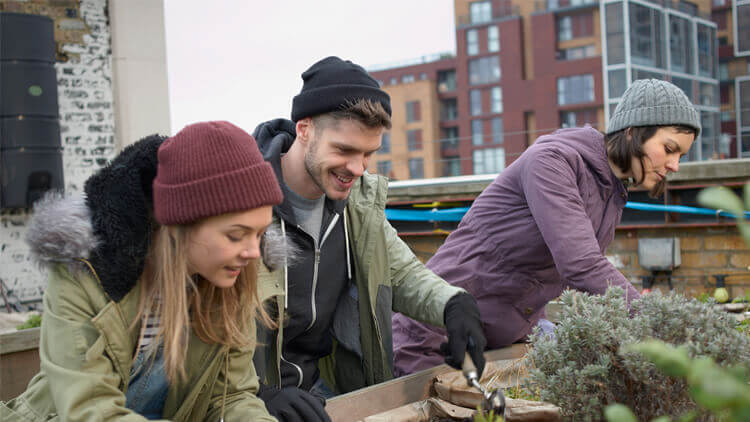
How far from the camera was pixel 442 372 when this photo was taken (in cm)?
205

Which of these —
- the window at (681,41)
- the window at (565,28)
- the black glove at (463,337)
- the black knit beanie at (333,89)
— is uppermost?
the window at (565,28)

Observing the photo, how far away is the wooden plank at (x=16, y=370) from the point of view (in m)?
3.75

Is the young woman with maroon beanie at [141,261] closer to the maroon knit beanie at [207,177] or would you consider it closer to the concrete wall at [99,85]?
the maroon knit beanie at [207,177]

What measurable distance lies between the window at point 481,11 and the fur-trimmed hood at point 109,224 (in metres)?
48.2

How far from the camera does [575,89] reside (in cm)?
4288

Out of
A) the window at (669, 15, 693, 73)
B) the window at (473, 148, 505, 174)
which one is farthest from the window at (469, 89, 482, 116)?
the window at (669, 15, 693, 73)

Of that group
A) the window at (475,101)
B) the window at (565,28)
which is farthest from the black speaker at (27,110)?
the window at (475,101)

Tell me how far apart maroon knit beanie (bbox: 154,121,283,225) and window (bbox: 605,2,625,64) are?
37.6m

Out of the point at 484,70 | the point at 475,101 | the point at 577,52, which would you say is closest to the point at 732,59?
the point at 577,52

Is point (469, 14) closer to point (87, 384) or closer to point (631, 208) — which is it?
point (631, 208)

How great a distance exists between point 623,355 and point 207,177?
92 centimetres

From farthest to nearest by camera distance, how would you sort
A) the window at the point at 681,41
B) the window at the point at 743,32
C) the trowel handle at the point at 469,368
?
the window at the point at 743,32 → the window at the point at 681,41 → the trowel handle at the point at 469,368

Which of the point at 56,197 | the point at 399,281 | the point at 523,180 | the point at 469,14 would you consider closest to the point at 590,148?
the point at 523,180

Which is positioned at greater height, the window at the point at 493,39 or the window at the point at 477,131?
the window at the point at 493,39
